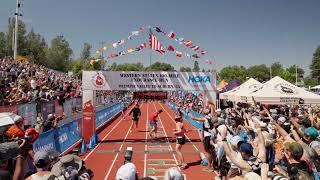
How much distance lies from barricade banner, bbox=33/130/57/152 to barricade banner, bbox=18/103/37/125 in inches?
102

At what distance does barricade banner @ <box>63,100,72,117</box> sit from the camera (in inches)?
970

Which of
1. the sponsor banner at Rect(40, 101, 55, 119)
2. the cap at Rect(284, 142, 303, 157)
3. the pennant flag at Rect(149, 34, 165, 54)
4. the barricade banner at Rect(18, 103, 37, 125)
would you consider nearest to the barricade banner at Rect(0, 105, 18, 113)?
the barricade banner at Rect(18, 103, 37, 125)

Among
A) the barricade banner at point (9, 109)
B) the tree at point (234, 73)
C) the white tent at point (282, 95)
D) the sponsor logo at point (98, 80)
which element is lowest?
the barricade banner at point (9, 109)

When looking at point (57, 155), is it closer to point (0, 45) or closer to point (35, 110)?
point (35, 110)

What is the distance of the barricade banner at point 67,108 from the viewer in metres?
24.6

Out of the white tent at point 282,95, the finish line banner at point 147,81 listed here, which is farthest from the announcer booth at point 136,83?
the white tent at point 282,95

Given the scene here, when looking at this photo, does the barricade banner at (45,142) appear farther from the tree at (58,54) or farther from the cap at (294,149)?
the tree at (58,54)

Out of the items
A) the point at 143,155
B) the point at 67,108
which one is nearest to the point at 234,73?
the point at 67,108

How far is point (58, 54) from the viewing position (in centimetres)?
11631

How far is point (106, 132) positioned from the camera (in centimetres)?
2653

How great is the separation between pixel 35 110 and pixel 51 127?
387cm

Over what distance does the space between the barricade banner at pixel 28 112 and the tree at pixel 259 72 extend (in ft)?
407

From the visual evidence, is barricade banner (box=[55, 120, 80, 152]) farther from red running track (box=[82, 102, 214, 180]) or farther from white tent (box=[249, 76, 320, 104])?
white tent (box=[249, 76, 320, 104])

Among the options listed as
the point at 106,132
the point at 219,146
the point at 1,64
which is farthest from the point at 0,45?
the point at 219,146
